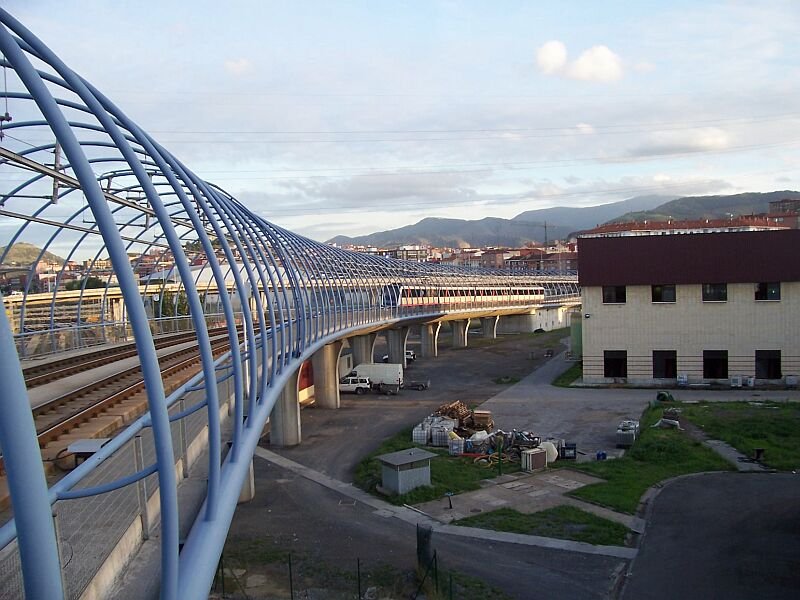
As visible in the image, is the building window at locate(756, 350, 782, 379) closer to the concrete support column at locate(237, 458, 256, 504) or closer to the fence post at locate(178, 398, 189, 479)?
the concrete support column at locate(237, 458, 256, 504)

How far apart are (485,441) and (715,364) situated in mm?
15563

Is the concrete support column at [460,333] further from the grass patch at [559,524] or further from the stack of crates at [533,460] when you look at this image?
the grass patch at [559,524]

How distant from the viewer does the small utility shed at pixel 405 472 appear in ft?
54.3

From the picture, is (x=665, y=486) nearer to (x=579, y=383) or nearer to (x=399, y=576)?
(x=399, y=576)

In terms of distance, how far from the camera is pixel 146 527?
16.6 feet

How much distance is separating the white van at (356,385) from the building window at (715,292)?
50.9 feet

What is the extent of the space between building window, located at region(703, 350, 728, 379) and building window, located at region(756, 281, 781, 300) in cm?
Result: 284

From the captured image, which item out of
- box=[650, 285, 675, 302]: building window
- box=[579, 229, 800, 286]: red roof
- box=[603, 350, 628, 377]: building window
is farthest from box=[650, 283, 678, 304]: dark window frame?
box=[603, 350, 628, 377]: building window

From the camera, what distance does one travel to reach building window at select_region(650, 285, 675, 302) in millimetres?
31859

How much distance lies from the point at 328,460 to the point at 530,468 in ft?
19.9

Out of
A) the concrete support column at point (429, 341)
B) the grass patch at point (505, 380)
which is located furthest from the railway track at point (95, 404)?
the concrete support column at point (429, 341)

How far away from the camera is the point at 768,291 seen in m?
30.8

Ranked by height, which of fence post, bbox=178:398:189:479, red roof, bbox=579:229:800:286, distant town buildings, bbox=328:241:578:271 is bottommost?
fence post, bbox=178:398:189:479

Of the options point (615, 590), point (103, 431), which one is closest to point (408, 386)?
point (615, 590)
